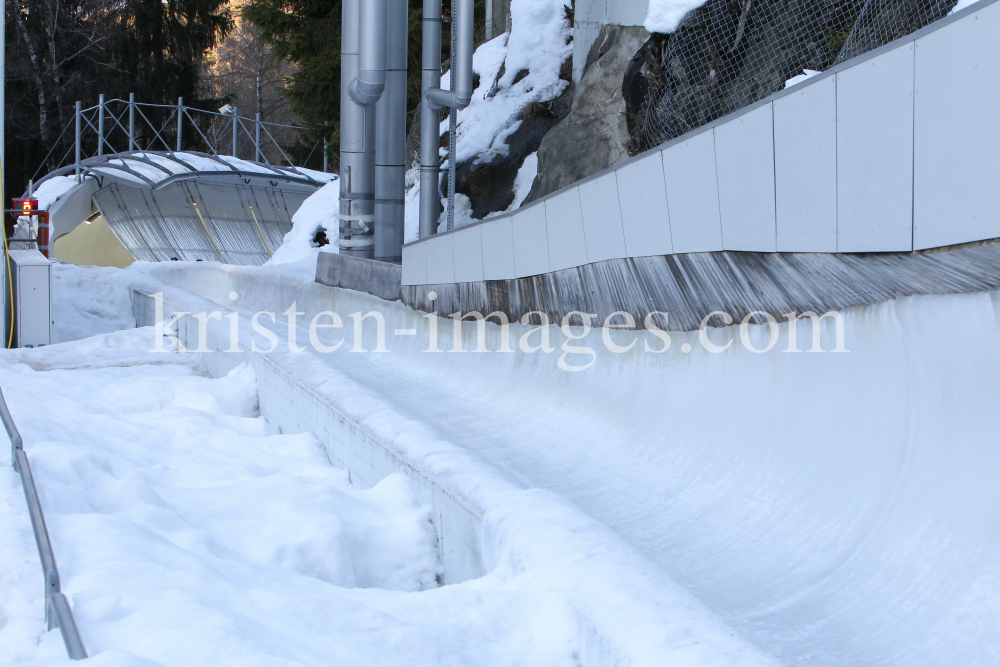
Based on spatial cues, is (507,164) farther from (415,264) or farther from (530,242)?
(530,242)

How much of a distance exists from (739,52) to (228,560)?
4.70 metres

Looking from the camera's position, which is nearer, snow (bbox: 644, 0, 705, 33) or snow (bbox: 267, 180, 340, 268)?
snow (bbox: 644, 0, 705, 33)

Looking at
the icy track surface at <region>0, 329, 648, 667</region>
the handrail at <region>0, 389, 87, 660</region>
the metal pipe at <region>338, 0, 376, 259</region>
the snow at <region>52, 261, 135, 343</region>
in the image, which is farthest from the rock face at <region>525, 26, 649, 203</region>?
the handrail at <region>0, 389, 87, 660</region>

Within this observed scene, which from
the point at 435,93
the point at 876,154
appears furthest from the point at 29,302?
the point at 876,154

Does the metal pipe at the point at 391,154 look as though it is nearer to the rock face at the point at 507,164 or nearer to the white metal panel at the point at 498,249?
the rock face at the point at 507,164

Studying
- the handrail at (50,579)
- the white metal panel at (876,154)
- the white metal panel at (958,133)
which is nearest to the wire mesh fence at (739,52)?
the white metal panel at (876,154)

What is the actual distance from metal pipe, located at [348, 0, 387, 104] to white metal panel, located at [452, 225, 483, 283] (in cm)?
261

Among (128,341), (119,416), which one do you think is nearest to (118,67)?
(128,341)

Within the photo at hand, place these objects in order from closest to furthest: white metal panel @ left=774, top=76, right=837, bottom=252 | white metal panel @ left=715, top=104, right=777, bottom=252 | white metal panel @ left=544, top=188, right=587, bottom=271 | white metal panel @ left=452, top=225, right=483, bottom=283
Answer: white metal panel @ left=774, top=76, right=837, bottom=252, white metal panel @ left=715, top=104, right=777, bottom=252, white metal panel @ left=544, top=188, right=587, bottom=271, white metal panel @ left=452, top=225, right=483, bottom=283

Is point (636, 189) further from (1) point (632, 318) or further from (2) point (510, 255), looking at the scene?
(2) point (510, 255)

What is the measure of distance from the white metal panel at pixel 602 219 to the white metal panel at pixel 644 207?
4 centimetres

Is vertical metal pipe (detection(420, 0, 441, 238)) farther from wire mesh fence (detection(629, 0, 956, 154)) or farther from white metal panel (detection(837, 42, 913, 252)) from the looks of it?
white metal panel (detection(837, 42, 913, 252))

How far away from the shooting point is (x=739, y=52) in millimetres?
5543

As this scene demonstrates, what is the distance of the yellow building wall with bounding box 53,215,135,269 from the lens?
18781 mm
